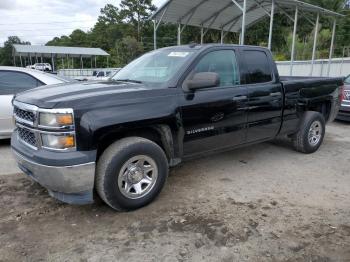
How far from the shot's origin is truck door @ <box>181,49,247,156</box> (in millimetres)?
4039

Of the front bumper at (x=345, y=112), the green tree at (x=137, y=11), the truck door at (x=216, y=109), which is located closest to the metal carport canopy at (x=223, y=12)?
the front bumper at (x=345, y=112)

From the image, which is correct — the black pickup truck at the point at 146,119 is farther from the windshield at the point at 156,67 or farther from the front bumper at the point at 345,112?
the front bumper at the point at 345,112

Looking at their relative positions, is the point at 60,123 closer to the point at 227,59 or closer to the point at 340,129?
the point at 227,59

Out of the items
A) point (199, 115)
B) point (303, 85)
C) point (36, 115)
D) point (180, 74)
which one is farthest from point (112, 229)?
point (303, 85)

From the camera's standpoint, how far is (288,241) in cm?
311

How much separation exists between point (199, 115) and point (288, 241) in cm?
176

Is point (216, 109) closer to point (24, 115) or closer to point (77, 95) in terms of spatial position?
point (77, 95)

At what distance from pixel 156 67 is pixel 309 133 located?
316 cm

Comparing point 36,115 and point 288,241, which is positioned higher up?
point 36,115

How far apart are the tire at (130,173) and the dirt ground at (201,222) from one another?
0.19 metres

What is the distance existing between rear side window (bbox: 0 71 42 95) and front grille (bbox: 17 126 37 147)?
2.76 metres

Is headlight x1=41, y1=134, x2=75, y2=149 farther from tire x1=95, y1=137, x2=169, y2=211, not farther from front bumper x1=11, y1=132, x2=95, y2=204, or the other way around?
tire x1=95, y1=137, x2=169, y2=211

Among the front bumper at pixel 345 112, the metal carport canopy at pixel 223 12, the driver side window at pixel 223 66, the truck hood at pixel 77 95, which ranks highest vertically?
the metal carport canopy at pixel 223 12

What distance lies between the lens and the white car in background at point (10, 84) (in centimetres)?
606
